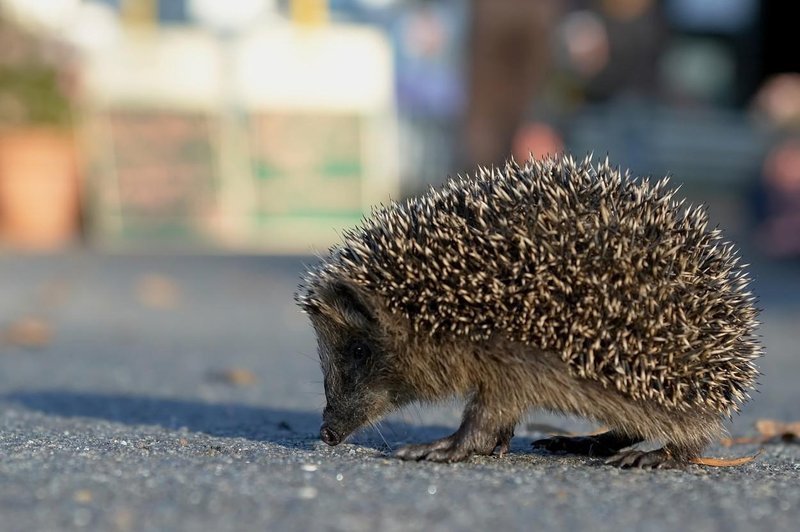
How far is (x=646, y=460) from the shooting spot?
5.19 metres

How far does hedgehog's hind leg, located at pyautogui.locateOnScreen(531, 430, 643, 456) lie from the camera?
5.57 m

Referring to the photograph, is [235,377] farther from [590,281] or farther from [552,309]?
[590,281]

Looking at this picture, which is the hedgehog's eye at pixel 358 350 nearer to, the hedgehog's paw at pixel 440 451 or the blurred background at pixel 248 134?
the hedgehog's paw at pixel 440 451

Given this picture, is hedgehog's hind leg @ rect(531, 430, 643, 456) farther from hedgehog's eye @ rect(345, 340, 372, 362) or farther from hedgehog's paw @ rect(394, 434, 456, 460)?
hedgehog's eye @ rect(345, 340, 372, 362)

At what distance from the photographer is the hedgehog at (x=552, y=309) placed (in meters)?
4.89

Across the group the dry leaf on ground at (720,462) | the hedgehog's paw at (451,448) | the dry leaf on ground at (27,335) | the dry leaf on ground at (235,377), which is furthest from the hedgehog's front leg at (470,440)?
the dry leaf on ground at (27,335)

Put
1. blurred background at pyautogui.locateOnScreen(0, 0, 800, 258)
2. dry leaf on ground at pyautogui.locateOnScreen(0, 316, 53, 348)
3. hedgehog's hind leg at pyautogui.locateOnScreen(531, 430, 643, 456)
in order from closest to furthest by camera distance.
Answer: hedgehog's hind leg at pyautogui.locateOnScreen(531, 430, 643, 456) < dry leaf on ground at pyautogui.locateOnScreen(0, 316, 53, 348) < blurred background at pyautogui.locateOnScreen(0, 0, 800, 258)

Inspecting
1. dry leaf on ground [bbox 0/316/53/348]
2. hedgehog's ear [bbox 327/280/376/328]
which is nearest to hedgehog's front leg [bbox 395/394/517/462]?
hedgehog's ear [bbox 327/280/376/328]

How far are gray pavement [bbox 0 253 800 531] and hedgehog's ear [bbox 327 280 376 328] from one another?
544 millimetres

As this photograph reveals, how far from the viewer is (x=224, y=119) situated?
2023 centimetres

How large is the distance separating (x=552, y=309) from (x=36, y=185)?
55.4 ft

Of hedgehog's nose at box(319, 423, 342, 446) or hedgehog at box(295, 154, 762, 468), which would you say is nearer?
hedgehog at box(295, 154, 762, 468)

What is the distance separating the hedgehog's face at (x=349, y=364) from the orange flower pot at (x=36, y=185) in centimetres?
1523

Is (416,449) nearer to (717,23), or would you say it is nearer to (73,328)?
(73,328)
